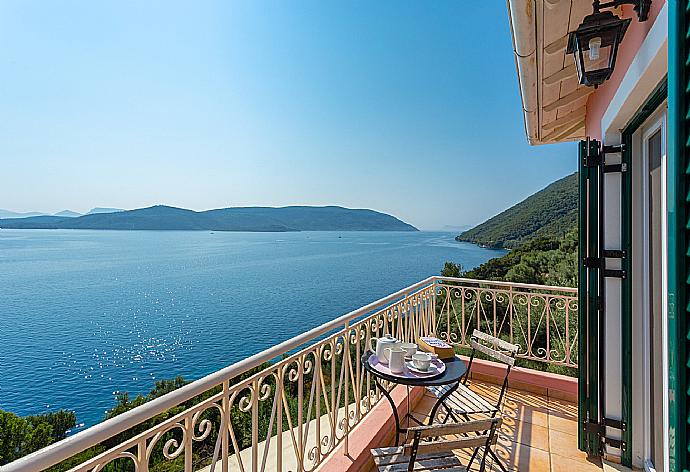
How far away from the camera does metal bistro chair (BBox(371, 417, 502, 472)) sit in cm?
161

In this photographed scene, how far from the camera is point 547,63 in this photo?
90.6 inches

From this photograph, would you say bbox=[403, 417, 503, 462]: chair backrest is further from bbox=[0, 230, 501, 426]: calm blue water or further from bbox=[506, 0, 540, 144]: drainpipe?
bbox=[0, 230, 501, 426]: calm blue water

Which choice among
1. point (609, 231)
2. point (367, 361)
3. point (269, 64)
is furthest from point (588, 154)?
point (269, 64)

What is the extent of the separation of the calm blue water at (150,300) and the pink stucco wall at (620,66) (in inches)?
546

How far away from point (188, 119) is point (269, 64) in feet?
39.4

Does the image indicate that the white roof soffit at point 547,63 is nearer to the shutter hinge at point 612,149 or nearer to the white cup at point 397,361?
the shutter hinge at point 612,149

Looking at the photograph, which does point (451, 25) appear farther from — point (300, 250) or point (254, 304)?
point (300, 250)

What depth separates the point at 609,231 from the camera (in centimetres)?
243

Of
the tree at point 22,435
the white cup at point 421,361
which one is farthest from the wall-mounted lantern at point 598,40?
the tree at point 22,435

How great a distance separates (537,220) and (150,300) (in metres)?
26.3

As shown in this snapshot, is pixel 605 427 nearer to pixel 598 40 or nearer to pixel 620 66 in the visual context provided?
pixel 620 66

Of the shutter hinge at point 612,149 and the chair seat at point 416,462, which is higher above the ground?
the shutter hinge at point 612,149

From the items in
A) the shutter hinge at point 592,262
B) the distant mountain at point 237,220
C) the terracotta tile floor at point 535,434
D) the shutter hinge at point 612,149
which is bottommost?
the terracotta tile floor at point 535,434

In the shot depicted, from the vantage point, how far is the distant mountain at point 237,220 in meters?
39.8
